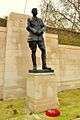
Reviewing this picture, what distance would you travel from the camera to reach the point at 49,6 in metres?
17.2

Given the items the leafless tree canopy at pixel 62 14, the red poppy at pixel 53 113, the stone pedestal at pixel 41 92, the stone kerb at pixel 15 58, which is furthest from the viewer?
the leafless tree canopy at pixel 62 14

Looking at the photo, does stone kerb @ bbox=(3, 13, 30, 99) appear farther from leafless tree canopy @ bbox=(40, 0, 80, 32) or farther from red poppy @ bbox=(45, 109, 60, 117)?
leafless tree canopy @ bbox=(40, 0, 80, 32)

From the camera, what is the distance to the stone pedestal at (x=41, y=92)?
214 inches

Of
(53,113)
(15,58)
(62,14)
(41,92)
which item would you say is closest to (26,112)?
(41,92)

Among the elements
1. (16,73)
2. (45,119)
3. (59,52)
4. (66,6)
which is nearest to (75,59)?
(59,52)

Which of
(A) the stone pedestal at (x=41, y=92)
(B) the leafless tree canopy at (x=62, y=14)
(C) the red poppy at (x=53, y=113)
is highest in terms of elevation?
(B) the leafless tree canopy at (x=62, y=14)

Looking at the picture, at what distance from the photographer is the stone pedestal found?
5448 millimetres

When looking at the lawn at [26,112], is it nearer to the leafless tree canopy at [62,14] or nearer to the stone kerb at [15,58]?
the stone kerb at [15,58]

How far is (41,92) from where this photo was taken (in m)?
5.54

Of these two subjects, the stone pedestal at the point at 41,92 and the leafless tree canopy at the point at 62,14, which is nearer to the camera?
the stone pedestal at the point at 41,92

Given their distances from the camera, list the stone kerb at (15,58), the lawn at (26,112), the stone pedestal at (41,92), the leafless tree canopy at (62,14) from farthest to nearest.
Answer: the leafless tree canopy at (62,14)
the stone kerb at (15,58)
the stone pedestal at (41,92)
the lawn at (26,112)

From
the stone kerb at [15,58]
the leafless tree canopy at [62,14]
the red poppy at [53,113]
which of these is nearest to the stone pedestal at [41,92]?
the red poppy at [53,113]

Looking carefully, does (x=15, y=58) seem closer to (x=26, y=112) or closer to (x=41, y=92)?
(x=41, y=92)

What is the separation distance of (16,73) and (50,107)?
2.22m
